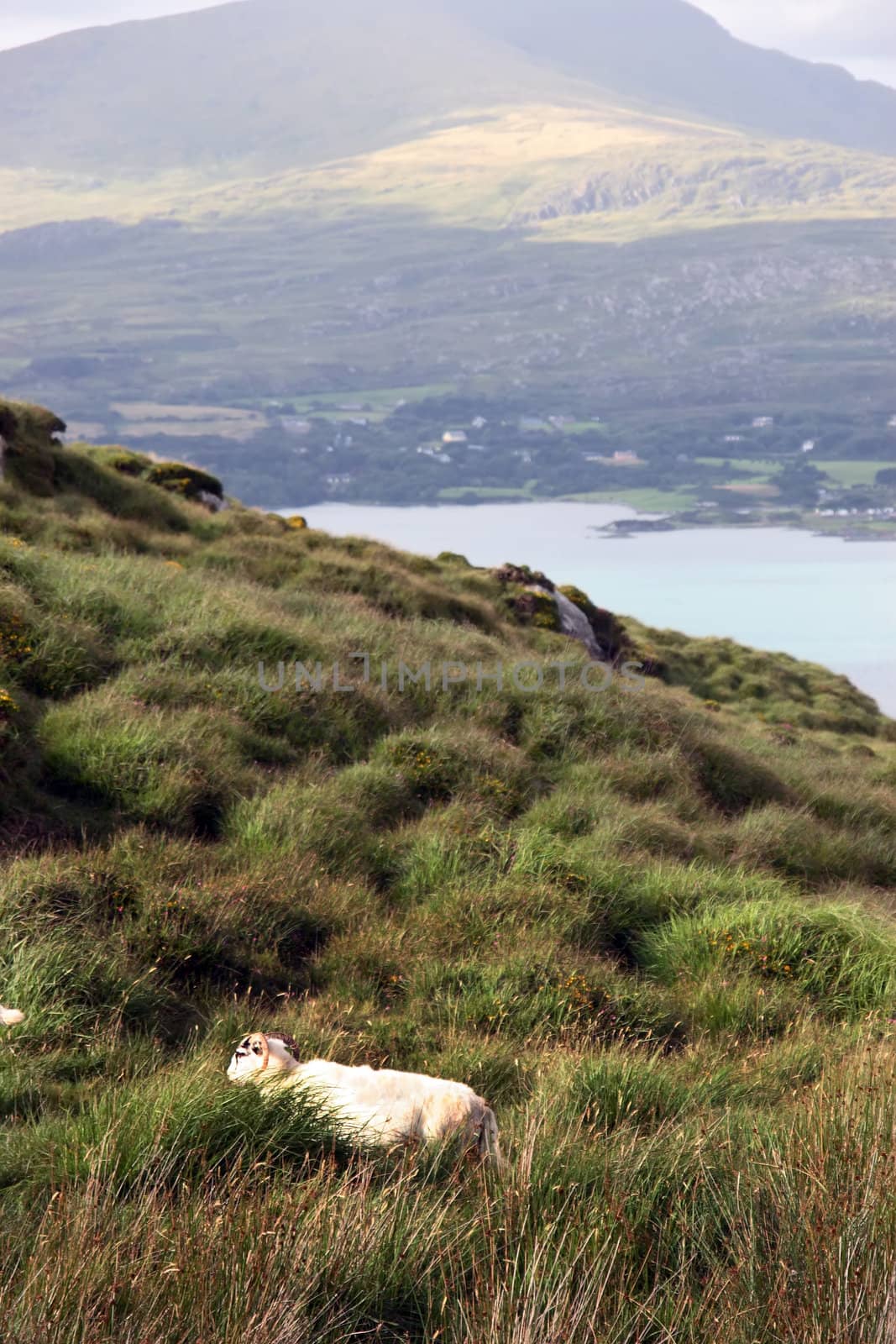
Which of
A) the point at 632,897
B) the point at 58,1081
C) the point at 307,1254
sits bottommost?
the point at 632,897

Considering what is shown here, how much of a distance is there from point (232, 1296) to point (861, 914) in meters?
5.54

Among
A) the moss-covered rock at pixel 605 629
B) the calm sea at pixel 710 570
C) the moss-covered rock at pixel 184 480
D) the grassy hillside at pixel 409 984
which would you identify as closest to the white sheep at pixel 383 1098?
the grassy hillside at pixel 409 984

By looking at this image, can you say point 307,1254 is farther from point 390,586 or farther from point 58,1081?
point 390,586

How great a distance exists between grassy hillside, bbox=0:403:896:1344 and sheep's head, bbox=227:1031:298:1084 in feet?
0.68

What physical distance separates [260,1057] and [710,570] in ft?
407

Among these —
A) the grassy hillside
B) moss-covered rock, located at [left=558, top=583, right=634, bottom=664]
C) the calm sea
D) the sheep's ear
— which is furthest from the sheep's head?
the calm sea

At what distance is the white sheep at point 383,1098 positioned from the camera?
4402mm

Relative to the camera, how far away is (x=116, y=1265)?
312cm

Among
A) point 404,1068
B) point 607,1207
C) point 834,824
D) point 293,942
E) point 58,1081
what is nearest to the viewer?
point 607,1207

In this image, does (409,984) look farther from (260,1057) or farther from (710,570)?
(710,570)

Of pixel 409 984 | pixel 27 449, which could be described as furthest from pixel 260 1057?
pixel 27 449

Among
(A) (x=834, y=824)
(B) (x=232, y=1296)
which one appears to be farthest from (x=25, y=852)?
(A) (x=834, y=824)

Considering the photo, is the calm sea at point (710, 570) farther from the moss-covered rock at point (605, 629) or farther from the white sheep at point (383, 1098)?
the white sheep at point (383, 1098)

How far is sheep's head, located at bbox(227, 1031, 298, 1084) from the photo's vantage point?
4.74 metres
